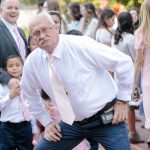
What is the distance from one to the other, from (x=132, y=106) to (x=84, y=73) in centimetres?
298

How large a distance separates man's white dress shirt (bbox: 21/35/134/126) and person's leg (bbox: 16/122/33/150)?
4.61 ft

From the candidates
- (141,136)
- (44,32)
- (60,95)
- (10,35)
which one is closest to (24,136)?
(10,35)

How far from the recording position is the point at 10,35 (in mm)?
5227

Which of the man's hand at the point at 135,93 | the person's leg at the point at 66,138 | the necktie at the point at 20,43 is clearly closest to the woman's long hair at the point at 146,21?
the man's hand at the point at 135,93

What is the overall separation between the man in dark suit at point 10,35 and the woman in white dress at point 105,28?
277 centimetres

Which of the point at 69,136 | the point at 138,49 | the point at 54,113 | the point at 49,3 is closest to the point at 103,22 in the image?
the point at 49,3

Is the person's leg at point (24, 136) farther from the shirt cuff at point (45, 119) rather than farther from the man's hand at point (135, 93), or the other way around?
the man's hand at point (135, 93)

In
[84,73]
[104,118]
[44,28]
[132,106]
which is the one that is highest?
[44,28]

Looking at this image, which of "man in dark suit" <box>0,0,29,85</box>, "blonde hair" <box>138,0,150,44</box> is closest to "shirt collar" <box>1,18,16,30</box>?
"man in dark suit" <box>0,0,29,85</box>

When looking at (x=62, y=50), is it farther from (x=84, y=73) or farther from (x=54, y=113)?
(x=54, y=113)

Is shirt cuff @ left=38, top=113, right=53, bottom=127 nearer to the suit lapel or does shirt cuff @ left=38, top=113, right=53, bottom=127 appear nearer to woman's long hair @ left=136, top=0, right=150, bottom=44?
the suit lapel

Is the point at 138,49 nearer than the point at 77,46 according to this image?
No

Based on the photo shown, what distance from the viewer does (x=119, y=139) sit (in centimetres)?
367

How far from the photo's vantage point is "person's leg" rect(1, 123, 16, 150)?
502cm
